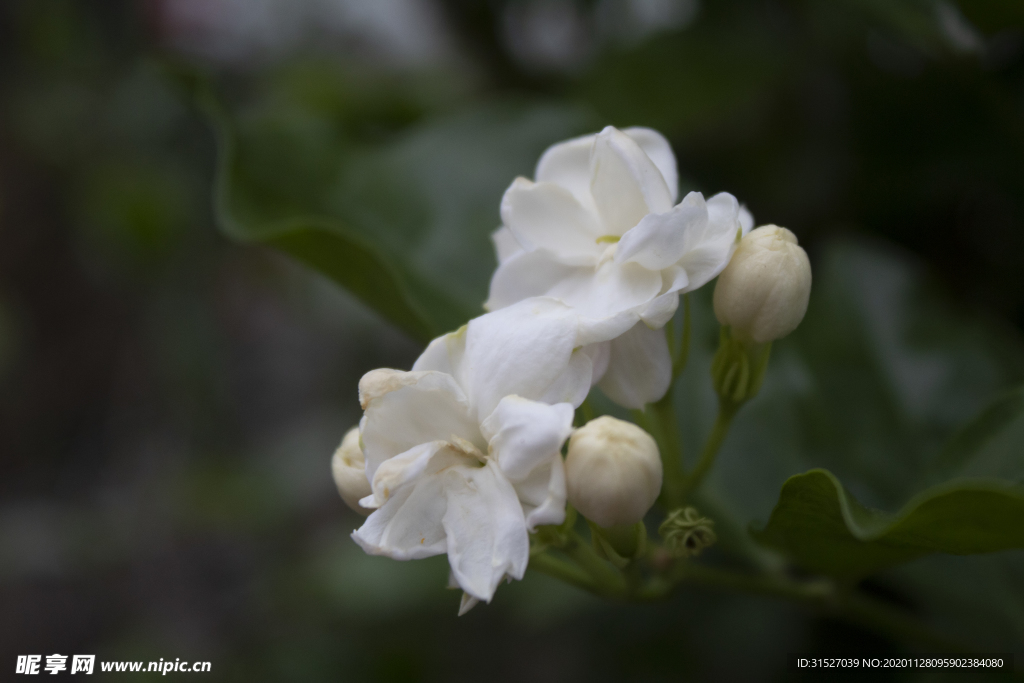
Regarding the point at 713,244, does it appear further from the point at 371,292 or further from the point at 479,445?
the point at 371,292

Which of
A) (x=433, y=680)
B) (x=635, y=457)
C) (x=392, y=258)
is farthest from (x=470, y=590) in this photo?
(x=433, y=680)

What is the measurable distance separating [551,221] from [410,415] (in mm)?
166

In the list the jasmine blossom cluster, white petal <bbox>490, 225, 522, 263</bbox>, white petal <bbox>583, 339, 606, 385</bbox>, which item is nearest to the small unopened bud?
the jasmine blossom cluster

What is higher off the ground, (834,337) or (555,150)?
(555,150)

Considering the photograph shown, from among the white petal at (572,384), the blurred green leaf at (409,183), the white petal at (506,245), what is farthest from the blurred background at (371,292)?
the white petal at (572,384)

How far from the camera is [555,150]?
56 cm

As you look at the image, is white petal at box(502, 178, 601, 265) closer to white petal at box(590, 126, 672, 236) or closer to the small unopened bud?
white petal at box(590, 126, 672, 236)

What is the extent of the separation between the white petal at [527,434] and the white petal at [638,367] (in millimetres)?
76

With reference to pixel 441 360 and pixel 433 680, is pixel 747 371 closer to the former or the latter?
pixel 441 360

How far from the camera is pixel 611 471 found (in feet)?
1.43

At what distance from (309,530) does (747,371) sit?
1747 mm

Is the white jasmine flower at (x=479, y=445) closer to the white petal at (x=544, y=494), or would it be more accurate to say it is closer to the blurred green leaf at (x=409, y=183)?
the white petal at (x=544, y=494)

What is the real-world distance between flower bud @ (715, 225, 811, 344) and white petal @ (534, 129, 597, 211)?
0.39 feet

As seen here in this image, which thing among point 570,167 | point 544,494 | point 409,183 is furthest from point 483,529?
point 409,183
